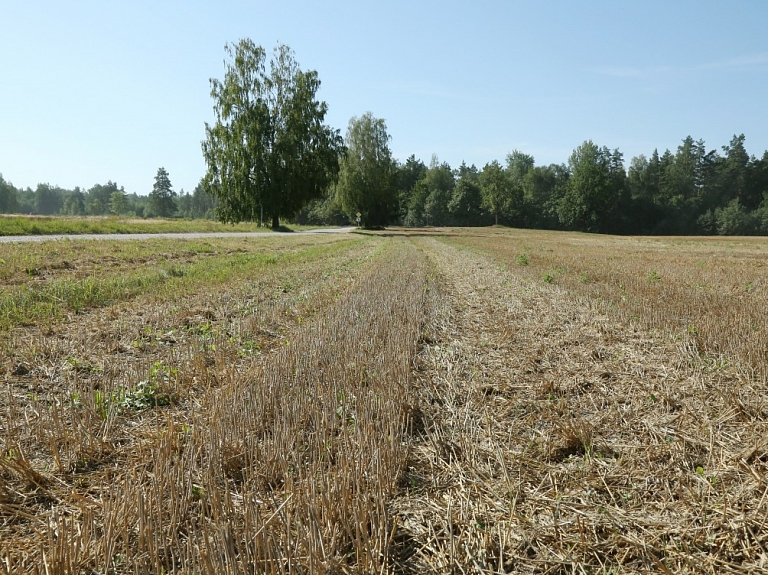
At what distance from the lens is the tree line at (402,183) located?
4806cm

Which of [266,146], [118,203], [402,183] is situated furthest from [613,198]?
[118,203]

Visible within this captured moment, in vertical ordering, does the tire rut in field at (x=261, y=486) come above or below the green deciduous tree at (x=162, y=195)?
below

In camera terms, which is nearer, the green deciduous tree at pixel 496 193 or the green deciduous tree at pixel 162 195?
the green deciduous tree at pixel 496 193

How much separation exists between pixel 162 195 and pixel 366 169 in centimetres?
11532

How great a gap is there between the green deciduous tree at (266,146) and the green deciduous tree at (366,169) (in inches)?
401

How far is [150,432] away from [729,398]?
16.4 ft

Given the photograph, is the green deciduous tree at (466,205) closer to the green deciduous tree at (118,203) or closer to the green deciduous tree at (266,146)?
the green deciduous tree at (266,146)

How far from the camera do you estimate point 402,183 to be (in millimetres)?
112812

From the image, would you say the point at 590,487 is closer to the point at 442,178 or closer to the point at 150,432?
the point at 150,432

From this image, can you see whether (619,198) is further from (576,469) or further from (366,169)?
(576,469)

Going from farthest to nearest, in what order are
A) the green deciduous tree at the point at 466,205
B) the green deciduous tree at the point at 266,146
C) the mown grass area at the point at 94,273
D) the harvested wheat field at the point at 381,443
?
the green deciduous tree at the point at 466,205 → the green deciduous tree at the point at 266,146 → the mown grass area at the point at 94,273 → the harvested wheat field at the point at 381,443

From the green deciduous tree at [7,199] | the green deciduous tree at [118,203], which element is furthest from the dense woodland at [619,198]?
the green deciduous tree at [7,199]

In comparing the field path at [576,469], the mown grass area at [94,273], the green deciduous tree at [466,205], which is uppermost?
the green deciduous tree at [466,205]

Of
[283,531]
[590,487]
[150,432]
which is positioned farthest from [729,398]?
[150,432]
